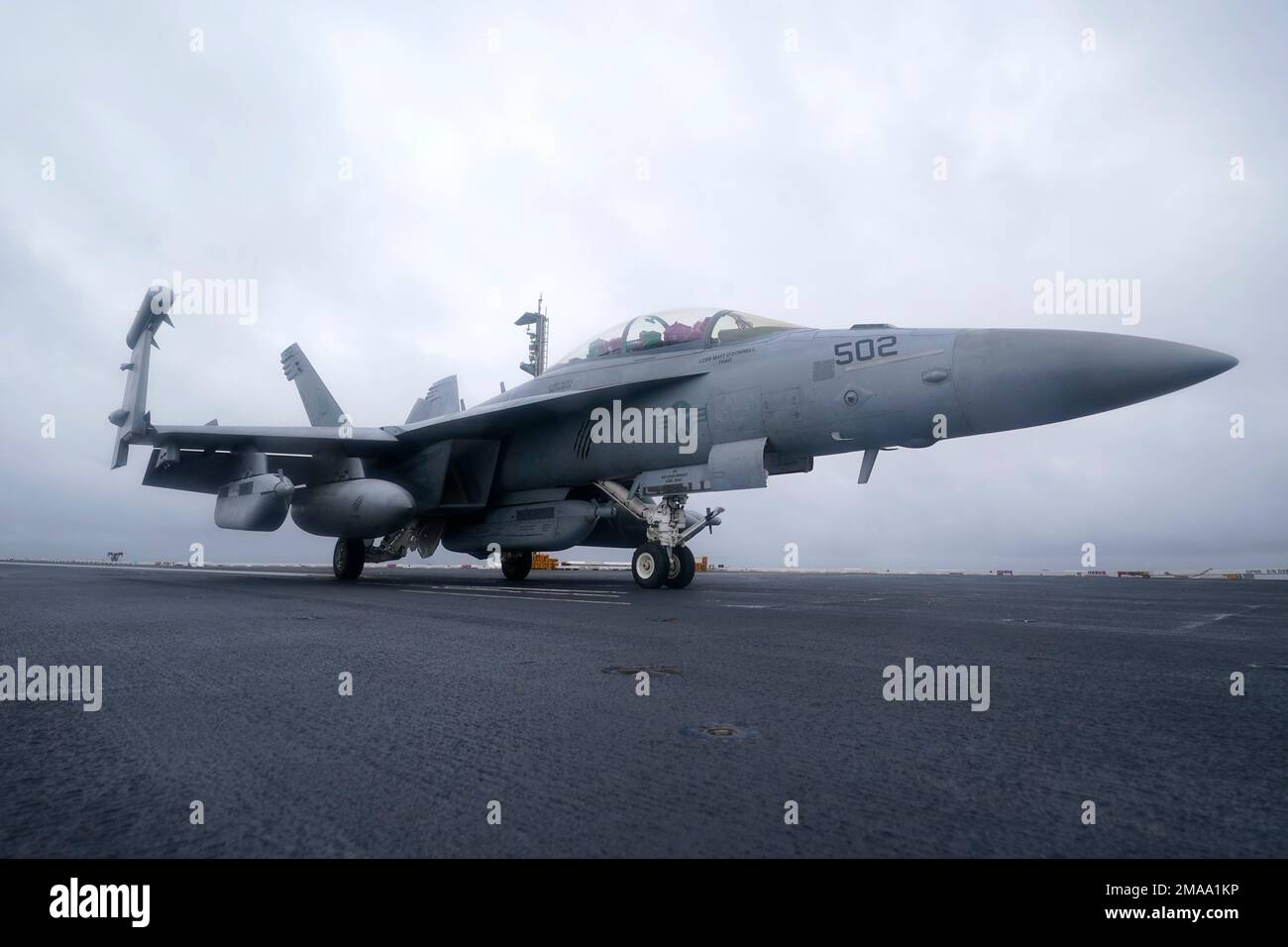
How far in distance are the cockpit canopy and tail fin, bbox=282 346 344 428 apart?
898cm

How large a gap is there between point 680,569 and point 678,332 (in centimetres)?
375

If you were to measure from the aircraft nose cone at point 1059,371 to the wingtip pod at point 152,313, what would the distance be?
46.2 feet

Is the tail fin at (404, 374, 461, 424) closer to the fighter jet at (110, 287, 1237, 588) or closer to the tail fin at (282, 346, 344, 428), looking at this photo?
the tail fin at (282, 346, 344, 428)

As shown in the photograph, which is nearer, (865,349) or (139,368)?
(865,349)

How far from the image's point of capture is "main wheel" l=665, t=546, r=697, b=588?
10766 mm

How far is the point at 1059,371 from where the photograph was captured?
6.71m

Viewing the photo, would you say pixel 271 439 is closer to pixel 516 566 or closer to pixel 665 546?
pixel 516 566

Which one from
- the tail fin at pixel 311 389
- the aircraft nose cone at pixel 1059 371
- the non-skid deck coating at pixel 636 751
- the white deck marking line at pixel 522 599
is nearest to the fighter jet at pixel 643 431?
the aircraft nose cone at pixel 1059 371

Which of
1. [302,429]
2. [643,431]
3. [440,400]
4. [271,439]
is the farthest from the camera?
[440,400]

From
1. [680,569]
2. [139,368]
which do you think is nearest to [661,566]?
[680,569]

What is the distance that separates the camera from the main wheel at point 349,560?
560 inches

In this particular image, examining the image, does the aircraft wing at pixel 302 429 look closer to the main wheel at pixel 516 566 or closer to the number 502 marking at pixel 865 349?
the main wheel at pixel 516 566
